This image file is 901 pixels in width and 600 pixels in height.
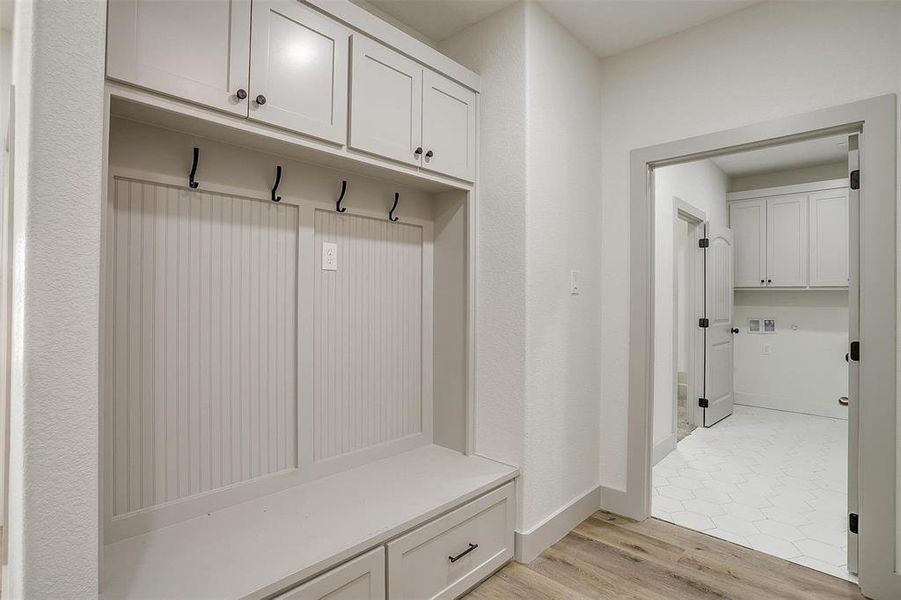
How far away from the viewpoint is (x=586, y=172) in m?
2.70

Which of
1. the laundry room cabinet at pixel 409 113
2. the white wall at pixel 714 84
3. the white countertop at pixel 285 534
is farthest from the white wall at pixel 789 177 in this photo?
the white countertop at pixel 285 534

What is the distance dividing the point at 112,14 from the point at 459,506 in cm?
200

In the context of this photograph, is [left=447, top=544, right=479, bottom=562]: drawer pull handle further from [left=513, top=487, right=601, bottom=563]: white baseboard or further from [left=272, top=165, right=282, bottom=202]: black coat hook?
[left=272, top=165, right=282, bottom=202]: black coat hook

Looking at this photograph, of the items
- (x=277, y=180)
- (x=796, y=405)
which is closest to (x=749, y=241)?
(x=796, y=405)

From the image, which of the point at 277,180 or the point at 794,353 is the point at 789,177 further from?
the point at 277,180

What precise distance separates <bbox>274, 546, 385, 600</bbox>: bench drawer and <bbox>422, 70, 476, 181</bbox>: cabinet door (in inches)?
63.5

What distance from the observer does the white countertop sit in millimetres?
1295

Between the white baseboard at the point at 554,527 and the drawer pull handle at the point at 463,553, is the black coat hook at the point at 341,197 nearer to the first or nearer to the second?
the drawer pull handle at the point at 463,553

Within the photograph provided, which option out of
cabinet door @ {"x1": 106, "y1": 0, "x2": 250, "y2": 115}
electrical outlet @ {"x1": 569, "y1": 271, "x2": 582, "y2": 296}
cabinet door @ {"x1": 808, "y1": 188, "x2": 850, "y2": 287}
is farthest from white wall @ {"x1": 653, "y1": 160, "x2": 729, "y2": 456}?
cabinet door @ {"x1": 106, "y1": 0, "x2": 250, "y2": 115}

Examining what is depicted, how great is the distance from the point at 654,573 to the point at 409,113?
2376 millimetres

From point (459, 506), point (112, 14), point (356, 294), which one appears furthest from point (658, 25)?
point (459, 506)

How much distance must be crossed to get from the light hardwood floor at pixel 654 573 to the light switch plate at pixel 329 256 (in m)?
1.54

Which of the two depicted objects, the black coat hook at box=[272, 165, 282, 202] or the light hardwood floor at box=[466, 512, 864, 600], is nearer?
the black coat hook at box=[272, 165, 282, 202]

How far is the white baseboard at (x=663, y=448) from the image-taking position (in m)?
3.55
